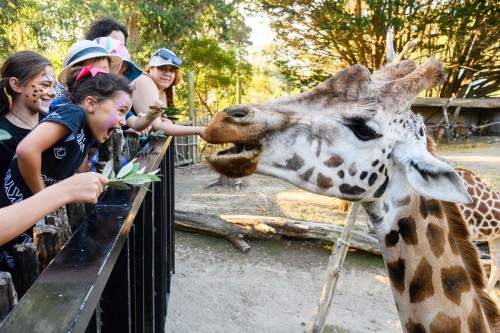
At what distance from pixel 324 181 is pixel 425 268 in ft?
2.18

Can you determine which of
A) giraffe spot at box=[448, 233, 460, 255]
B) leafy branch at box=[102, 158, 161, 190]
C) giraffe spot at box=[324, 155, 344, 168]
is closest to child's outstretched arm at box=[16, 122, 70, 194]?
leafy branch at box=[102, 158, 161, 190]

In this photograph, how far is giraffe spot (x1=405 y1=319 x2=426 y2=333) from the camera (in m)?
2.21

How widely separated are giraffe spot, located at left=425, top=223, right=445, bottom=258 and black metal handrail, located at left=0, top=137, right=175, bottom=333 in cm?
146

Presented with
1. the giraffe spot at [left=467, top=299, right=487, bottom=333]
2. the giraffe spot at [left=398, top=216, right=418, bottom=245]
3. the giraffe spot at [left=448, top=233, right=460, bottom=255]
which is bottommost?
the giraffe spot at [left=467, top=299, right=487, bottom=333]

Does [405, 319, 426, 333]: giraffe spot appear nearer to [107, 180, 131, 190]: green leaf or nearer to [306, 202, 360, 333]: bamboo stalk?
Result: [107, 180, 131, 190]: green leaf

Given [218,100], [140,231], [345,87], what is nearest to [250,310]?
[140,231]

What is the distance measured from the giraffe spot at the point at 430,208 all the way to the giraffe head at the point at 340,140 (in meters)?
0.16

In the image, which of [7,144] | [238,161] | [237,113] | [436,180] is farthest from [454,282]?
[7,144]

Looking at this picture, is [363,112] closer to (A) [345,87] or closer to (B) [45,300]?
(A) [345,87]

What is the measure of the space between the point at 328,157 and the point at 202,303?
3.81m

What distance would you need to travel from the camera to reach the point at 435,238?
2.27 metres

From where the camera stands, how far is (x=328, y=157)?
2.30 metres

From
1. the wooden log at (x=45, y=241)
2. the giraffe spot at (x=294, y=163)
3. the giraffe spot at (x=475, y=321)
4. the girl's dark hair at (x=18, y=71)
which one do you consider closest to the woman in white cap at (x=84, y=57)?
the girl's dark hair at (x=18, y=71)

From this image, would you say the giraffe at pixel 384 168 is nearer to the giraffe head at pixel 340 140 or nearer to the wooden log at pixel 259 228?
the giraffe head at pixel 340 140
